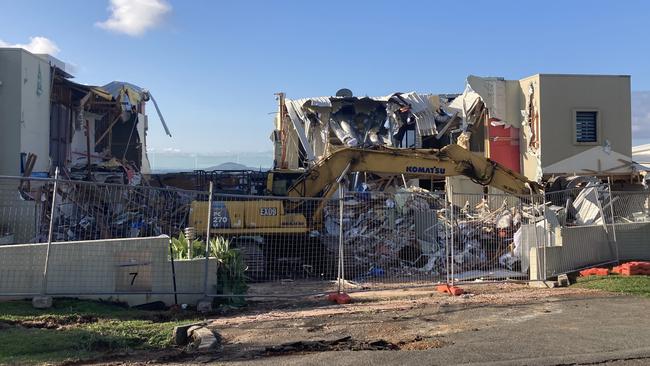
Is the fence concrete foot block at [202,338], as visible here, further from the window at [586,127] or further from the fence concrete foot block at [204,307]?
the window at [586,127]

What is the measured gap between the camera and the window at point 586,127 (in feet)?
79.7

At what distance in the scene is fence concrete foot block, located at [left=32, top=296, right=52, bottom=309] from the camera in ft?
29.8

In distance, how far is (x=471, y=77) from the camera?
24922 mm

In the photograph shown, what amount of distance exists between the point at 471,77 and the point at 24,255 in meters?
20.2

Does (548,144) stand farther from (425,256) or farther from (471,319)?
(471,319)

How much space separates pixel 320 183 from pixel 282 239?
186 centimetres

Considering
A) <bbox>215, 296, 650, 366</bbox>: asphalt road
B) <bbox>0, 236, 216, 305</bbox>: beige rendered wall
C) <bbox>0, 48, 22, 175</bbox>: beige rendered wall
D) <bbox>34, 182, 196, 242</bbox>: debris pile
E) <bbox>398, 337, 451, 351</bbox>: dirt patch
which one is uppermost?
<bbox>0, 48, 22, 175</bbox>: beige rendered wall

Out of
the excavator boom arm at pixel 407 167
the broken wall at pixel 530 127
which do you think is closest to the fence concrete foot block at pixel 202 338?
the excavator boom arm at pixel 407 167

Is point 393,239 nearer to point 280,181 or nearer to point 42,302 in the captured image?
point 280,181

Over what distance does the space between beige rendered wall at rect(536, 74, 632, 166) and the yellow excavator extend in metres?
8.71

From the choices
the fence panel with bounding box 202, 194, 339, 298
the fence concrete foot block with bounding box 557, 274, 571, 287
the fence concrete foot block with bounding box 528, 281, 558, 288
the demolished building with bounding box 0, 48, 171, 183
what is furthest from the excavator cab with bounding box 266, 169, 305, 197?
the demolished building with bounding box 0, 48, 171, 183

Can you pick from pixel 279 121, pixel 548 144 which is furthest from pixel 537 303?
pixel 279 121

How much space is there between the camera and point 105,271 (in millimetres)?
9938

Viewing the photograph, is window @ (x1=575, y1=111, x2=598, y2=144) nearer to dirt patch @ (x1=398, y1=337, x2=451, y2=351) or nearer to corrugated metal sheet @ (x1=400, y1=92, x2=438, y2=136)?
corrugated metal sheet @ (x1=400, y1=92, x2=438, y2=136)
